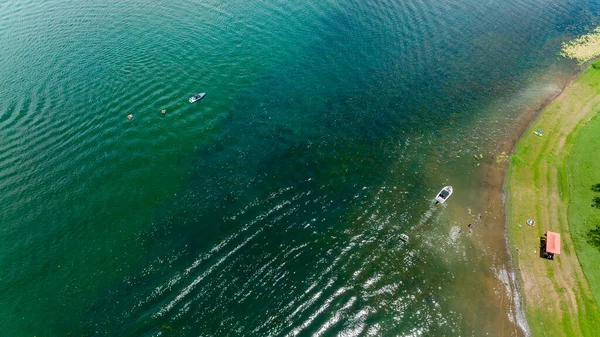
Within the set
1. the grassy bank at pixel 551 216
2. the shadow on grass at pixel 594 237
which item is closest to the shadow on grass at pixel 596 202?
the grassy bank at pixel 551 216

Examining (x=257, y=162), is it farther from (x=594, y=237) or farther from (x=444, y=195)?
(x=594, y=237)

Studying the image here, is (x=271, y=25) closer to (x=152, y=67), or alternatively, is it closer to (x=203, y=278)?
(x=152, y=67)

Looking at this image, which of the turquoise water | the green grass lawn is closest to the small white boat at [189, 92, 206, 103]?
the turquoise water

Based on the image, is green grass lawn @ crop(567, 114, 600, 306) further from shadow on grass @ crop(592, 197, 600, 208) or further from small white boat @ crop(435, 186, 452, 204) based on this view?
small white boat @ crop(435, 186, 452, 204)

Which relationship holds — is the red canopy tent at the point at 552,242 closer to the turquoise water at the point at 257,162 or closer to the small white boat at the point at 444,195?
the turquoise water at the point at 257,162

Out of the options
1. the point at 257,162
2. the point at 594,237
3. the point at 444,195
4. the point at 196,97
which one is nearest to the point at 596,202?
the point at 594,237
